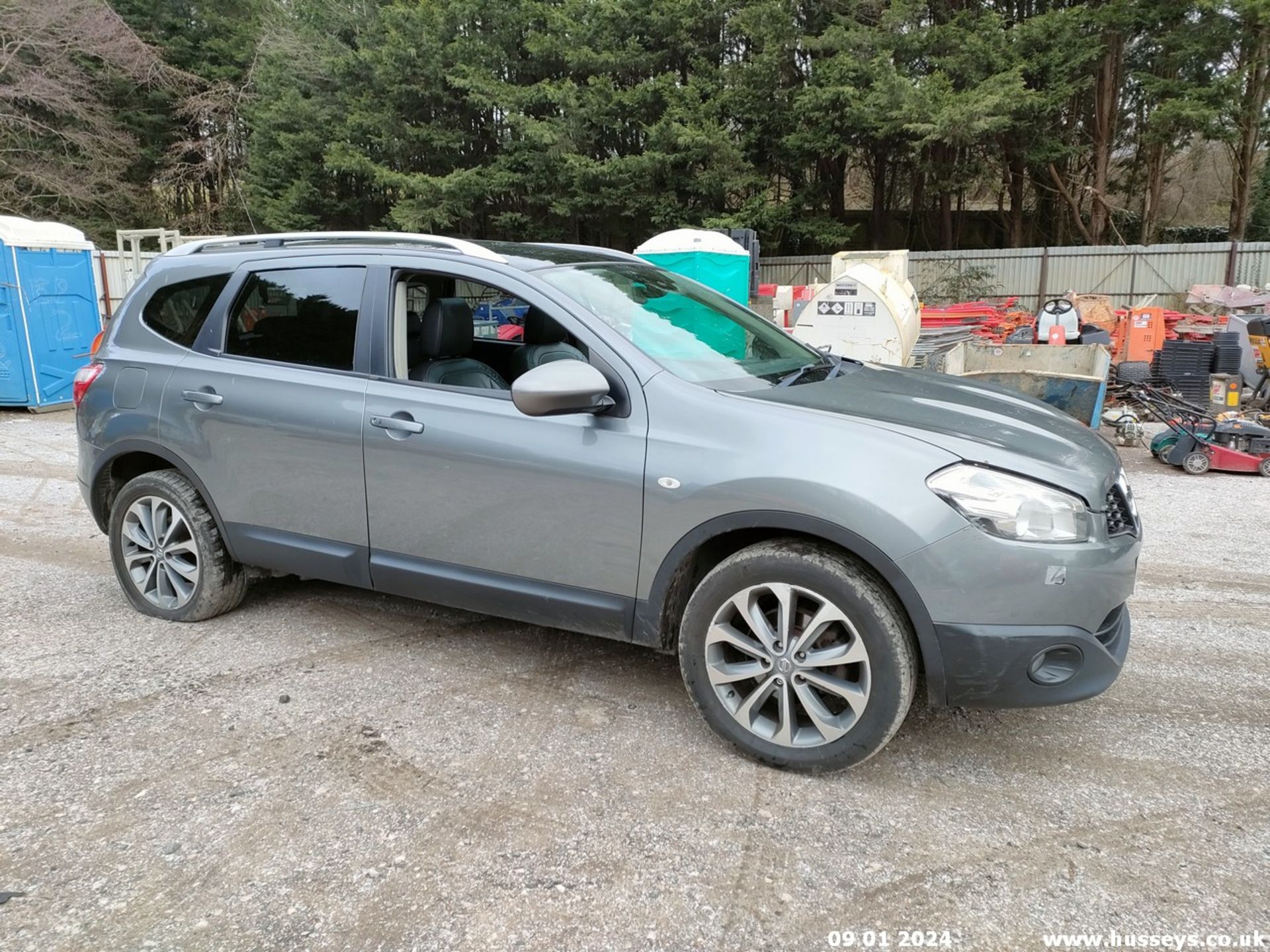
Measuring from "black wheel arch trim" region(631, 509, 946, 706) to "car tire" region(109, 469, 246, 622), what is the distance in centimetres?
234

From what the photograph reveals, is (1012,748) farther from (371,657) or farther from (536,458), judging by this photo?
(371,657)

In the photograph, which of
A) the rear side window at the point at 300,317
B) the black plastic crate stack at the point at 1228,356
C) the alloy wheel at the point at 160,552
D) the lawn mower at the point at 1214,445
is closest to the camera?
the rear side window at the point at 300,317

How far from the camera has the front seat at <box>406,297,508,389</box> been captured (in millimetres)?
3781

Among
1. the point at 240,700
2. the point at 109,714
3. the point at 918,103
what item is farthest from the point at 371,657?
the point at 918,103

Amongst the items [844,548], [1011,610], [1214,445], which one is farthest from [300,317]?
[1214,445]

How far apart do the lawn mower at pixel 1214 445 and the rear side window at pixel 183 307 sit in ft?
26.5

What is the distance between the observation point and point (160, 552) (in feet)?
14.2

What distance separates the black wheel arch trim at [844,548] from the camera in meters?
2.74

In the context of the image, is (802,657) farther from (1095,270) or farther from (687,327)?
(1095,270)

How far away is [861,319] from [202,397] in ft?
27.1

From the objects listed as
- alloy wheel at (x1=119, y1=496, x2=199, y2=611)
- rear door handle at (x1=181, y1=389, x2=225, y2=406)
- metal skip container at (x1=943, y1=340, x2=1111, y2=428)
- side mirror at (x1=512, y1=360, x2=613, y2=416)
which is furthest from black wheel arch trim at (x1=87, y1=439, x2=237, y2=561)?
metal skip container at (x1=943, y1=340, x2=1111, y2=428)

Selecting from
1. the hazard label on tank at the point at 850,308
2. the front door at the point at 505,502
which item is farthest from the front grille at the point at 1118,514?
the hazard label on tank at the point at 850,308

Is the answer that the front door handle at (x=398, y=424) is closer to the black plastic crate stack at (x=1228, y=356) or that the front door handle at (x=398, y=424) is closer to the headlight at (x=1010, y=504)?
the headlight at (x=1010, y=504)

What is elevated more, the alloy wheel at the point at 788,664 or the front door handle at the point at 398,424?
the front door handle at the point at 398,424
